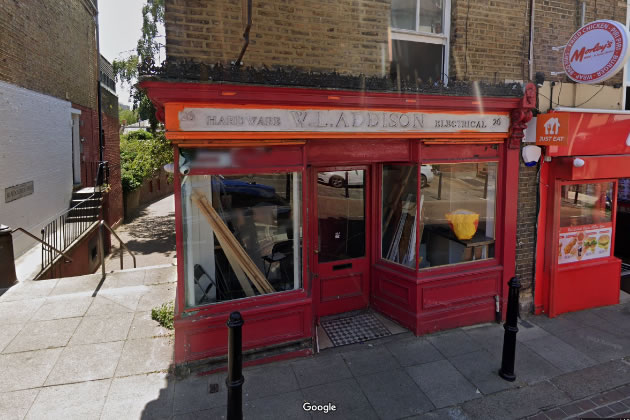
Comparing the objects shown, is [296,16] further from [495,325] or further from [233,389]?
[495,325]

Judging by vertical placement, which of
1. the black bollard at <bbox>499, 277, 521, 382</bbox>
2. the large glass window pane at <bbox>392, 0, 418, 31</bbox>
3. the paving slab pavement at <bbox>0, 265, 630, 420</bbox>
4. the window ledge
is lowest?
the paving slab pavement at <bbox>0, 265, 630, 420</bbox>

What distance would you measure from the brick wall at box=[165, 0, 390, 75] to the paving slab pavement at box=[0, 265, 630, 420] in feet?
12.4

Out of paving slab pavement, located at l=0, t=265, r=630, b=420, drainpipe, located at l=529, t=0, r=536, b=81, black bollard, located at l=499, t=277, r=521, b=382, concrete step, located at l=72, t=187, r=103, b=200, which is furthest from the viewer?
concrete step, located at l=72, t=187, r=103, b=200

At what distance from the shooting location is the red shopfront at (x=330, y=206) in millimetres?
4684

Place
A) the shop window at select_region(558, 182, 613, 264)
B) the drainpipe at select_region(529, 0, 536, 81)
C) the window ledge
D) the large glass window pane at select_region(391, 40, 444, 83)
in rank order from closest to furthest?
the window ledge < the large glass window pane at select_region(391, 40, 444, 83) < the drainpipe at select_region(529, 0, 536, 81) < the shop window at select_region(558, 182, 613, 264)

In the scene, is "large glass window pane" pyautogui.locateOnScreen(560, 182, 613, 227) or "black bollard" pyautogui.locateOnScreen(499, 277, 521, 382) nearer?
"black bollard" pyautogui.locateOnScreen(499, 277, 521, 382)

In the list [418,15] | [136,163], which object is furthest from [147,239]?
[418,15]

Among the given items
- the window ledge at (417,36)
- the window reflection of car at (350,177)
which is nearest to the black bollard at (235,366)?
the window reflection of car at (350,177)

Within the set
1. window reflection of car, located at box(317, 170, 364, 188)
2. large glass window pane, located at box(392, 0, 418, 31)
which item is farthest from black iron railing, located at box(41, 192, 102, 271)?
large glass window pane, located at box(392, 0, 418, 31)

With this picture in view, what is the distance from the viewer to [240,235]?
524 centimetres

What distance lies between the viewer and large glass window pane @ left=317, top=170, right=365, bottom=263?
6.09m

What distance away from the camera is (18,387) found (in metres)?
4.41

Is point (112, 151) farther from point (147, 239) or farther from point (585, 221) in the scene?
point (585, 221)

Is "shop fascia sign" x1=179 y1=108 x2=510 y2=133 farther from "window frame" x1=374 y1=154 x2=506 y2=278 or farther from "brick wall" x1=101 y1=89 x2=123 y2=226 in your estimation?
"brick wall" x1=101 y1=89 x2=123 y2=226
